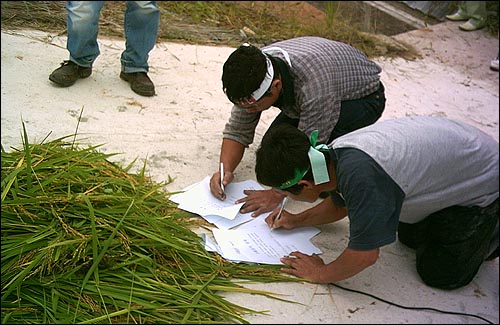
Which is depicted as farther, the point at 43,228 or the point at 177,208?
the point at 177,208

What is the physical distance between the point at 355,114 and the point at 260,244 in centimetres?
60

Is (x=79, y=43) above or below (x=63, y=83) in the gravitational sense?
above

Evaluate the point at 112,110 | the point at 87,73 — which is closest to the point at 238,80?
the point at 112,110

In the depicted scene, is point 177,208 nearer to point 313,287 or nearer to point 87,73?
point 313,287

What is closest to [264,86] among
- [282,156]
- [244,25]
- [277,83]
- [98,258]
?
[277,83]

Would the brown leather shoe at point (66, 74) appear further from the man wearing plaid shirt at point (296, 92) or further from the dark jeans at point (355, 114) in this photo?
the dark jeans at point (355, 114)

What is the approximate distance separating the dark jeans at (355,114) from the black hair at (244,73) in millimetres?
349

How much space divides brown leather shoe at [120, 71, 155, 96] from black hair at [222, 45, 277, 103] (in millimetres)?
871

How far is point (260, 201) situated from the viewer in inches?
85.4

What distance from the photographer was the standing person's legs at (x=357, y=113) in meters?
2.22

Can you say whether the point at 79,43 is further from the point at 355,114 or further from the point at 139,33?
the point at 355,114

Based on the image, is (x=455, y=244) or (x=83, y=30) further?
(x=83, y=30)

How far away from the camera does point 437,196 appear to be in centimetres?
176

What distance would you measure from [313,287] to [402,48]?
224 centimetres
